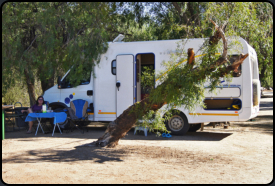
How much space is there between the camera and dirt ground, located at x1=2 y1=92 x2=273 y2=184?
4.61 m

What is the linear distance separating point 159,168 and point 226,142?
339cm

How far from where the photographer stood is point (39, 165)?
5.27 metres

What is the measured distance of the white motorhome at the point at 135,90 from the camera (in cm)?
817

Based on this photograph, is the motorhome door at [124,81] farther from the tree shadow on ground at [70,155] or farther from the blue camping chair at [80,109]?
the tree shadow on ground at [70,155]

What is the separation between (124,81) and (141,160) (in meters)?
3.88

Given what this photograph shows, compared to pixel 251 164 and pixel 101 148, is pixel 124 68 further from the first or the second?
pixel 251 164

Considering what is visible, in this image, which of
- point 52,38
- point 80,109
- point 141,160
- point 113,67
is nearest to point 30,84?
point 52,38

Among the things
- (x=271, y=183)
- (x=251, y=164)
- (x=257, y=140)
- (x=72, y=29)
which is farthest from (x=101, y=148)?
(x=72, y=29)

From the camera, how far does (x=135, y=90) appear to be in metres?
9.24

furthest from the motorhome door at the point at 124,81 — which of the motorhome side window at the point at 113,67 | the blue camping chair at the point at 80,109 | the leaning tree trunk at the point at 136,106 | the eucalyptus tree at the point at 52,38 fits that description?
the leaning tree trunk at the point at 136,106

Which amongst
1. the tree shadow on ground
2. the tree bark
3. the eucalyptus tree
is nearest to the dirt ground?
the tree shadow on ground

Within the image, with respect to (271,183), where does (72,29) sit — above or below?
above

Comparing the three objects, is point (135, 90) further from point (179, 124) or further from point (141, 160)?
point (141, 160)

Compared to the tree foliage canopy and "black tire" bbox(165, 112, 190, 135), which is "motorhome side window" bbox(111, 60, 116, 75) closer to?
the tree foliage canopy
